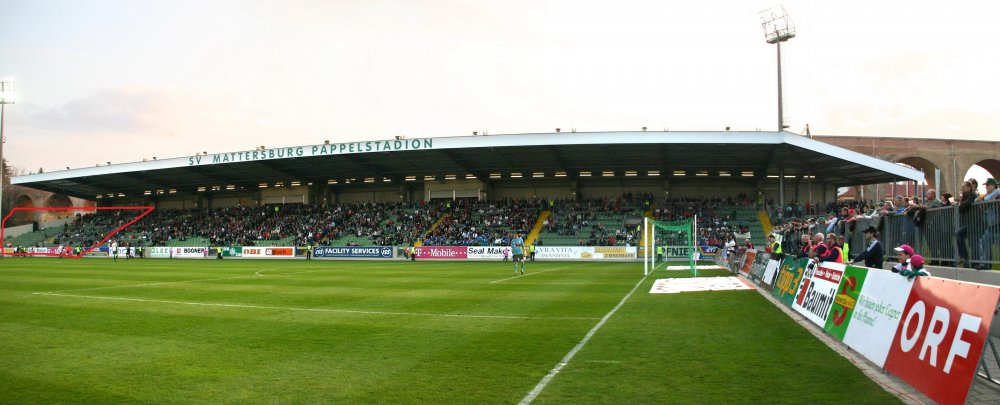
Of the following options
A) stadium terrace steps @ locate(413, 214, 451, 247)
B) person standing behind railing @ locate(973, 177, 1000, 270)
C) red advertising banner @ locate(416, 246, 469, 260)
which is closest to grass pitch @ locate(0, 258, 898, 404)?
person standing behind railing @ locate(973, 177, 1000, 270)

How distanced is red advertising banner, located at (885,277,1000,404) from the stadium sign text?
140 feet

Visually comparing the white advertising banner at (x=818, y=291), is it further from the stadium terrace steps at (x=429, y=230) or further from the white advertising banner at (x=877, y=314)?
the stadium terrace steps at (x=429, y=230)

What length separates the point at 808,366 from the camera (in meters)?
8.38

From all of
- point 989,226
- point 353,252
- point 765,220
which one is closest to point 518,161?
point 353,252

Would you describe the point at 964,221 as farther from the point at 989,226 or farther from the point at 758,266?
the point at 758,266

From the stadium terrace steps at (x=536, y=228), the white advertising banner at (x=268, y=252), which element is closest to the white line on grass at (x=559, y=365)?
the stadium terrace steps at (x=536, y=228)

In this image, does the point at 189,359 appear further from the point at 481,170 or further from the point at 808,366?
the point at 481,170

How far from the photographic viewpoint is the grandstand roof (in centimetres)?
4481

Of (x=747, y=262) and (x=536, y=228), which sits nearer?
(x=747, y=262)

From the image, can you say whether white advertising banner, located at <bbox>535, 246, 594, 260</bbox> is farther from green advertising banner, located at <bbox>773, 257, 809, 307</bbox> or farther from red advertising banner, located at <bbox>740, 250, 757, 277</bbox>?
green advertising banner, located at <bbox>773, 257, 809, 307</bbox>

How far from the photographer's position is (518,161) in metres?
54.2

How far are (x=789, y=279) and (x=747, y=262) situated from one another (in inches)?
518

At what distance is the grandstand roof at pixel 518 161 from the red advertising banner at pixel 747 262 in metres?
16.1

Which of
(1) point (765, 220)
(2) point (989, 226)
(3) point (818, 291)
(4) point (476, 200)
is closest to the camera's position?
(2) point (989, 226)
